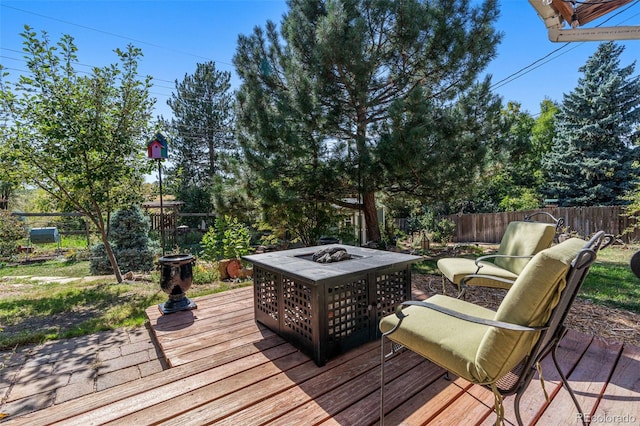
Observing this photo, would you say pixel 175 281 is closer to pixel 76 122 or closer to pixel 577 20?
pixel 76 122

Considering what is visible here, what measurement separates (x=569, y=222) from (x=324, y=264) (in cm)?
973

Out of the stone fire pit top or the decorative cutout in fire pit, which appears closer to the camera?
the stone fire pit top

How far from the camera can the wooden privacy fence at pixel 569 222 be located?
7.88 m

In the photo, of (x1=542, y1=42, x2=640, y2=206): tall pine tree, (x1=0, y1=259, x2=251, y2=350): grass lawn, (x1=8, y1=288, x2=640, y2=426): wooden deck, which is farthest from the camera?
(x1=542, y1=42, x2=640, y2=206): tall pine tree

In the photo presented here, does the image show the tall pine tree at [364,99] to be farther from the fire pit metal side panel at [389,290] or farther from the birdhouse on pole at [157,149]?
the fire pit metal side panel at [389,290]

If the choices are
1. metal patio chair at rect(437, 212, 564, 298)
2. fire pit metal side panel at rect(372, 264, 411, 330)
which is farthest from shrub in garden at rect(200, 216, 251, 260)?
metal patio chair at rect(437, 212, 564, 298)

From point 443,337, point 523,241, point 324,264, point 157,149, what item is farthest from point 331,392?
point 157,149

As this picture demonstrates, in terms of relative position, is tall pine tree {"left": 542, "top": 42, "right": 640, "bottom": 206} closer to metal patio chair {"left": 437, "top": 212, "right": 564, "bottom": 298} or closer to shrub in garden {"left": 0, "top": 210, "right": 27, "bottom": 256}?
metal patio chair {"left": 437, "top": 212, "right": 564, "bottom": 298}

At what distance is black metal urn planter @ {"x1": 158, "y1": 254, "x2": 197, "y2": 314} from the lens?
2992mm

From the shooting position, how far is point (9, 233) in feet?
25.7

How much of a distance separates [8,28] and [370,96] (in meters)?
5.98

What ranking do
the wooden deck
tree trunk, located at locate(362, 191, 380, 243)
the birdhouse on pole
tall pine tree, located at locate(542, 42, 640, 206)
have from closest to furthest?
the wooden deck < the birdhouse on pole < tree trunk, located at locate(362, 191, 380, 243) < tall pine tree, located at locate(542, 42, 640, 206)

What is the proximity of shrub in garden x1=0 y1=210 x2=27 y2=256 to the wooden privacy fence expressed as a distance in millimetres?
13349

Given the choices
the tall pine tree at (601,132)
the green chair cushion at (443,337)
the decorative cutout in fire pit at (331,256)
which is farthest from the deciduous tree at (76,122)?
the tall pine tree at (601,132)
